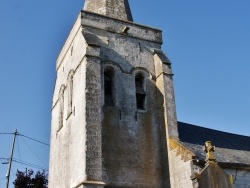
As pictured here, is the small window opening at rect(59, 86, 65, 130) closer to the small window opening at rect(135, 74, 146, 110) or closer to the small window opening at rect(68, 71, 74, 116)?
the small window opening at rect(68, 71, 74, 116)

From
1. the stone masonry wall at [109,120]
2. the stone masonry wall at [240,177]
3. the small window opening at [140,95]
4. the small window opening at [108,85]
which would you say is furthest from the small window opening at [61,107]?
the stone masonry wall at [240,177]

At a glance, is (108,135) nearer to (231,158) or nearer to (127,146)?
(127,146)

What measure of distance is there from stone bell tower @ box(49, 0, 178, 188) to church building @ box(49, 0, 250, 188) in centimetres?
4

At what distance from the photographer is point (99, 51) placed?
53.5 ft

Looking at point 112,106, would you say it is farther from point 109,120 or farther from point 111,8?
point 111,8

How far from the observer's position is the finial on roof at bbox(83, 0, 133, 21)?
19.5 metres

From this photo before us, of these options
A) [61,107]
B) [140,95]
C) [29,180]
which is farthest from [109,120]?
[29,180]

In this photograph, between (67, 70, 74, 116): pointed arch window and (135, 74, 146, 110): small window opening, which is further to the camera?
(67, 70, 74, 116): pointed arch window

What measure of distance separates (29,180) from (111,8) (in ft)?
53.1

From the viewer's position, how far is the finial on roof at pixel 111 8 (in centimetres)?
1950

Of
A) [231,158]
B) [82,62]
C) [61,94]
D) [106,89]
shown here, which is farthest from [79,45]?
[231,158]

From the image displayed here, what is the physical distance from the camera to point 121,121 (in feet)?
53.1

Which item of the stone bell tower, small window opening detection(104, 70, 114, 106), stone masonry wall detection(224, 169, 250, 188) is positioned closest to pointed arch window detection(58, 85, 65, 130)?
the stone bell tower

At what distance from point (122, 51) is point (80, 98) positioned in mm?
3620
